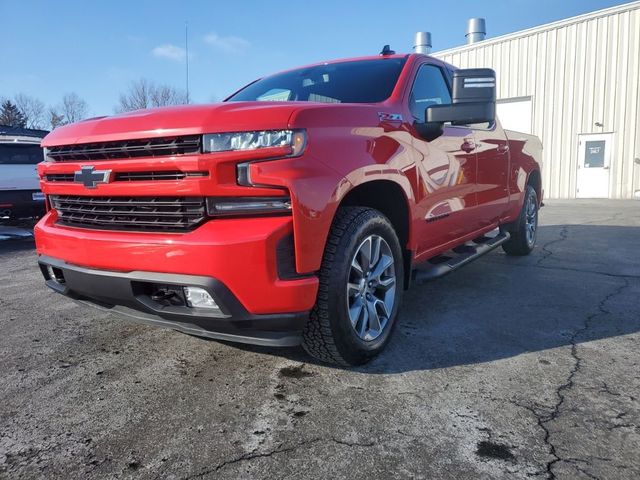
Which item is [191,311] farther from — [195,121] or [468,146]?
[468,146]

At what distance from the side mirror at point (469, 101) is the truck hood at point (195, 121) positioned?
116cm

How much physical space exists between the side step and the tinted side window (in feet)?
3.47

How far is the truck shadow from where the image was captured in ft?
9.33

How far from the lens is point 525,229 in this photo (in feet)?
18.4

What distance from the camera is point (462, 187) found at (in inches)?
145

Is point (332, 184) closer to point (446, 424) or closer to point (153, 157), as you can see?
point (153, 157)

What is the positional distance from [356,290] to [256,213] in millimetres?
768

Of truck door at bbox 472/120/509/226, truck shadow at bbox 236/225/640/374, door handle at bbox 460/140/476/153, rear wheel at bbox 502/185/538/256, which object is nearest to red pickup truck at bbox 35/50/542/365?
truck shadow at bbox 236/225/640/374

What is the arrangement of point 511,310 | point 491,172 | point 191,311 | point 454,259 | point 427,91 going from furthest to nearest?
point 491,172, point 454,259, point 511,310, point 427,91, point 191,311

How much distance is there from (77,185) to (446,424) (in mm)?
2212

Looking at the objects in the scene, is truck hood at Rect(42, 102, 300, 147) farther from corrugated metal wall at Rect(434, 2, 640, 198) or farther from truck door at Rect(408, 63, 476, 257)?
corrugated metal wall at Rect(434, 2, 640, 198)

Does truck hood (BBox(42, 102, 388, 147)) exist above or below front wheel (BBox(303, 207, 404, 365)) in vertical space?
above

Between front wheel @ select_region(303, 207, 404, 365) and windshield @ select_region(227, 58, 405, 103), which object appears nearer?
front wheel @ select_region(303, 207, 404, 365)

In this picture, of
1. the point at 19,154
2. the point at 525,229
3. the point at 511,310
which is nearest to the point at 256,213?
the point at 511,310
